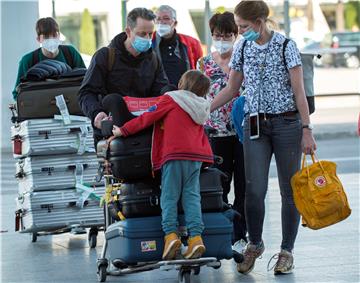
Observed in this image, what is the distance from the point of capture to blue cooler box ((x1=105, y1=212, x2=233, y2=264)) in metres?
7.02

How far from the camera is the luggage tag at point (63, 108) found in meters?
9.23

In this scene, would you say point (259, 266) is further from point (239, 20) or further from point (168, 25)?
point (168, 25)

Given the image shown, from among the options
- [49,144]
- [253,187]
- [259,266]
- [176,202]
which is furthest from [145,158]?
[49,144]

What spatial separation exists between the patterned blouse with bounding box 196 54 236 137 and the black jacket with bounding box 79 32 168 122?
0.74 m

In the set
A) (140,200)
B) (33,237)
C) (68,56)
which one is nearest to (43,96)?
(68,56)

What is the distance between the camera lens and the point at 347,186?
13.1m

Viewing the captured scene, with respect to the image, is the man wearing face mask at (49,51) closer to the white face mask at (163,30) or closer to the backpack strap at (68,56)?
the backpack strap at (68,56)

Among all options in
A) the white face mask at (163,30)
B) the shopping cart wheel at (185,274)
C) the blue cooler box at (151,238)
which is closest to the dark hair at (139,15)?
the blue cooler box at (151,238)

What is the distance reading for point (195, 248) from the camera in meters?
6.93

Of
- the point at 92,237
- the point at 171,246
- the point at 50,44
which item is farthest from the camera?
the point at 50,44

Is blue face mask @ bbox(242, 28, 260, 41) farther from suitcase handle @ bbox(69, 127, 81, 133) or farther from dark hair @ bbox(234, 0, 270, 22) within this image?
suitcase handle @ bbox(69, 127, 81, 133)

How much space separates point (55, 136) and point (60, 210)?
0.62 metres

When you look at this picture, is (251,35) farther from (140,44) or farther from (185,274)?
(185,274)

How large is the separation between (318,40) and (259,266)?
81.6ft
